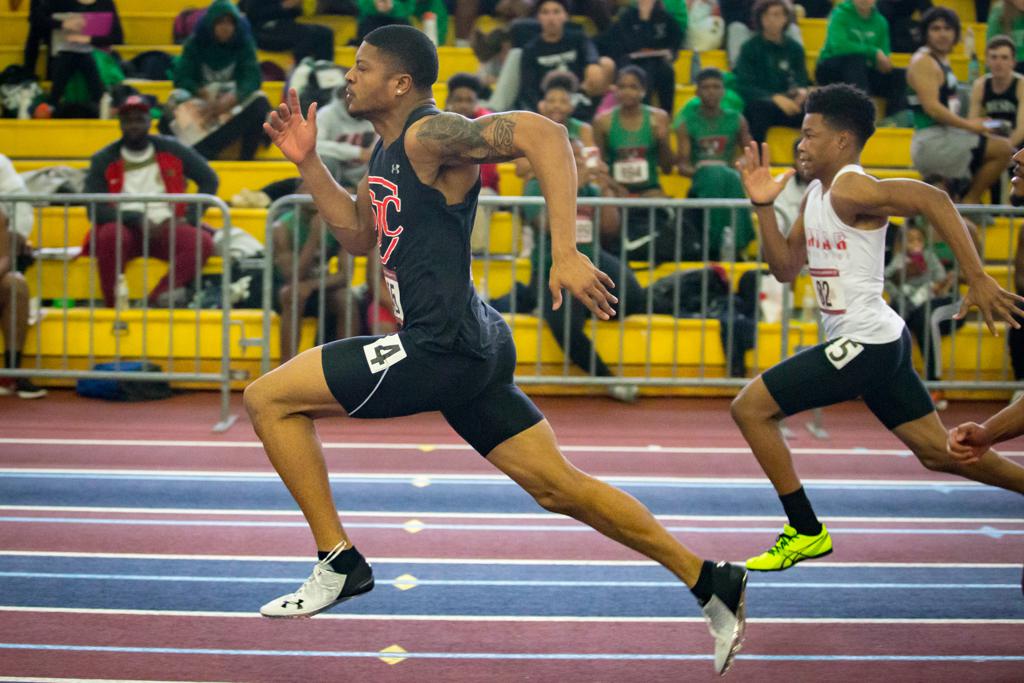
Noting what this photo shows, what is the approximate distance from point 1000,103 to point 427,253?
28.0 feet

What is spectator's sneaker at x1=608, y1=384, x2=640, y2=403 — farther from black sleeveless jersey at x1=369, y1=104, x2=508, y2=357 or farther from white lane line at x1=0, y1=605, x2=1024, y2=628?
black sleeveless jersey at x1=369, y1=104, x2=508, y2=357

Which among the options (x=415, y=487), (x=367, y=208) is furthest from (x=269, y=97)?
(x=367, y=208)

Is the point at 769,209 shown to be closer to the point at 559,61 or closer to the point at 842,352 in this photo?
the point at 842,352

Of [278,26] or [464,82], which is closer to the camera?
[464,82]

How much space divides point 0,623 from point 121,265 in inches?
197

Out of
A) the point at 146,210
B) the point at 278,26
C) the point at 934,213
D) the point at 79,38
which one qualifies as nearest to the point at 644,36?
the point at 278,26

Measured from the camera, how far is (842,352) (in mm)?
5480

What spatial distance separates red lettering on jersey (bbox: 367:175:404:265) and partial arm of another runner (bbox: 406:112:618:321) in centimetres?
22

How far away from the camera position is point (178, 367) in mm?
9844

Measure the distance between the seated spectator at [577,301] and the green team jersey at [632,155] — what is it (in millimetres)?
835

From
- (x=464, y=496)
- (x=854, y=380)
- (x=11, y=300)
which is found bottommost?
(x=464, y=496)

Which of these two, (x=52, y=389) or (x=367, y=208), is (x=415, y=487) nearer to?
(x=367, y=208)

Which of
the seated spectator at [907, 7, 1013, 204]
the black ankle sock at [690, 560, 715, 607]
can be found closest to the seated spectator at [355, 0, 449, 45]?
the seated spectator at [907, 7, 1013, 204]

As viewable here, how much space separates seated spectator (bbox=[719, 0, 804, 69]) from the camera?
→ 12.4m
